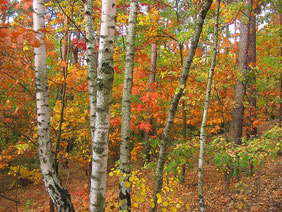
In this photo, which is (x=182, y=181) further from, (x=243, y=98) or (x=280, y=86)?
(x=280, y=86)

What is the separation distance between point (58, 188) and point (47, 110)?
1.41 metres

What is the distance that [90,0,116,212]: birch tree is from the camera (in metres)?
2.31

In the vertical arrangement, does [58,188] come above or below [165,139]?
below

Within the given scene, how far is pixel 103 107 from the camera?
7.61ft

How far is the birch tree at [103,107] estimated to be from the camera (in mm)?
2314

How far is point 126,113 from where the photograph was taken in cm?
334

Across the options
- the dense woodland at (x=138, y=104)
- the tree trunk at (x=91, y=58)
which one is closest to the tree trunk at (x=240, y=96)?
the dense woodland at (x=138, y=104)

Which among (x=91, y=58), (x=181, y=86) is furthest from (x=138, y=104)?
(x=181, y=86)

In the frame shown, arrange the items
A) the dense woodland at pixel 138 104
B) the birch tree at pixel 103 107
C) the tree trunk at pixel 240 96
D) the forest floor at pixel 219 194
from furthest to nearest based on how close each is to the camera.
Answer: the tree trunk at pixel 240 96 < the forest floor at pixel 219 194 < the dense woodland at pixel 138 104 < the birch tree at pixel 103 107

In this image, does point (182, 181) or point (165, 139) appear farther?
point (182, 181)

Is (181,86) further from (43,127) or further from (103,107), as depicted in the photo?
(43,127)

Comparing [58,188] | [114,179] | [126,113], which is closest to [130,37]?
[126,113]

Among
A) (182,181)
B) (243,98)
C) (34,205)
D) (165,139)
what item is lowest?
(34,205)

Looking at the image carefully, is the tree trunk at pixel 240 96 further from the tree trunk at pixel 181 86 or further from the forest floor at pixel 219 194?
A: the tree trunk at pixel 181 86
